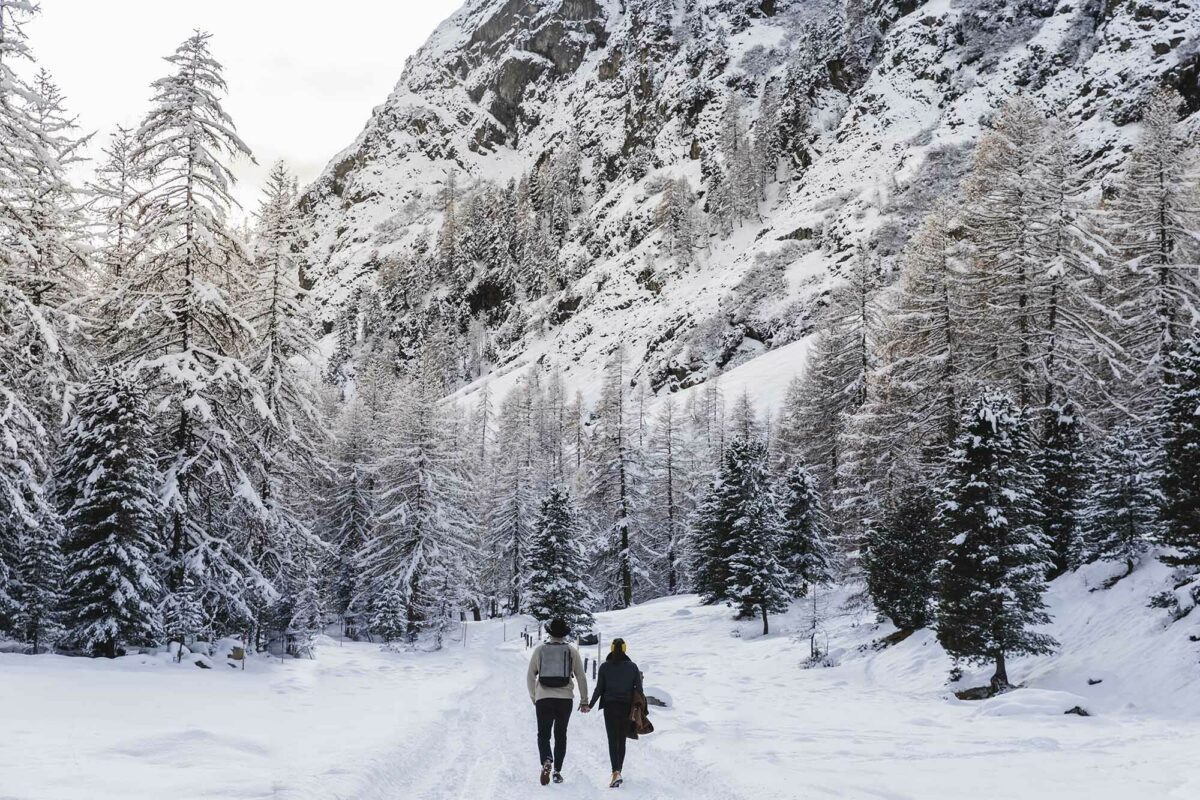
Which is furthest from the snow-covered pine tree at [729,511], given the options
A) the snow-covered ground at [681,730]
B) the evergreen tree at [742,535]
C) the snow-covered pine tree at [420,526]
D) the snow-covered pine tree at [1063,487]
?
the snow-covered pine tree at [420,526]

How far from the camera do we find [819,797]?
730cm

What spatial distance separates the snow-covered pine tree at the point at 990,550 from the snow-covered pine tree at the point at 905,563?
13.8 feet

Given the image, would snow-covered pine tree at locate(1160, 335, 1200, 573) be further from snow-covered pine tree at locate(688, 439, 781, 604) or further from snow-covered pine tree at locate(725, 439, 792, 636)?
snow-covered pine tree at locate(688, 439, 781, 604)

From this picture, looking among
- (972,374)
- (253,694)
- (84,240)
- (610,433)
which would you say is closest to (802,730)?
(253,694)

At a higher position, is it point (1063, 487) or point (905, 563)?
point (1063, 487)

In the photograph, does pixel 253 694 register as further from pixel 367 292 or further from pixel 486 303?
pixel 367 292

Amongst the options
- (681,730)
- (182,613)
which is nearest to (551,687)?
(681,730)

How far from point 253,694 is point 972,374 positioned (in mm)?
25074

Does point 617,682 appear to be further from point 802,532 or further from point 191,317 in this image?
point 802,532

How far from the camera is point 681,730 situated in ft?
40.4

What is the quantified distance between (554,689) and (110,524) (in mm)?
11224

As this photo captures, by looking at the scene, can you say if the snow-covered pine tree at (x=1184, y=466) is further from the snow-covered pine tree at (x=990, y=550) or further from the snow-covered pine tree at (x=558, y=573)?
the snow-covered pine tree at (x=558, y=573)

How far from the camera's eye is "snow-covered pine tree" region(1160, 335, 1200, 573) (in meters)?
14.3

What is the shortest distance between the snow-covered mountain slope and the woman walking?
2856 inches
